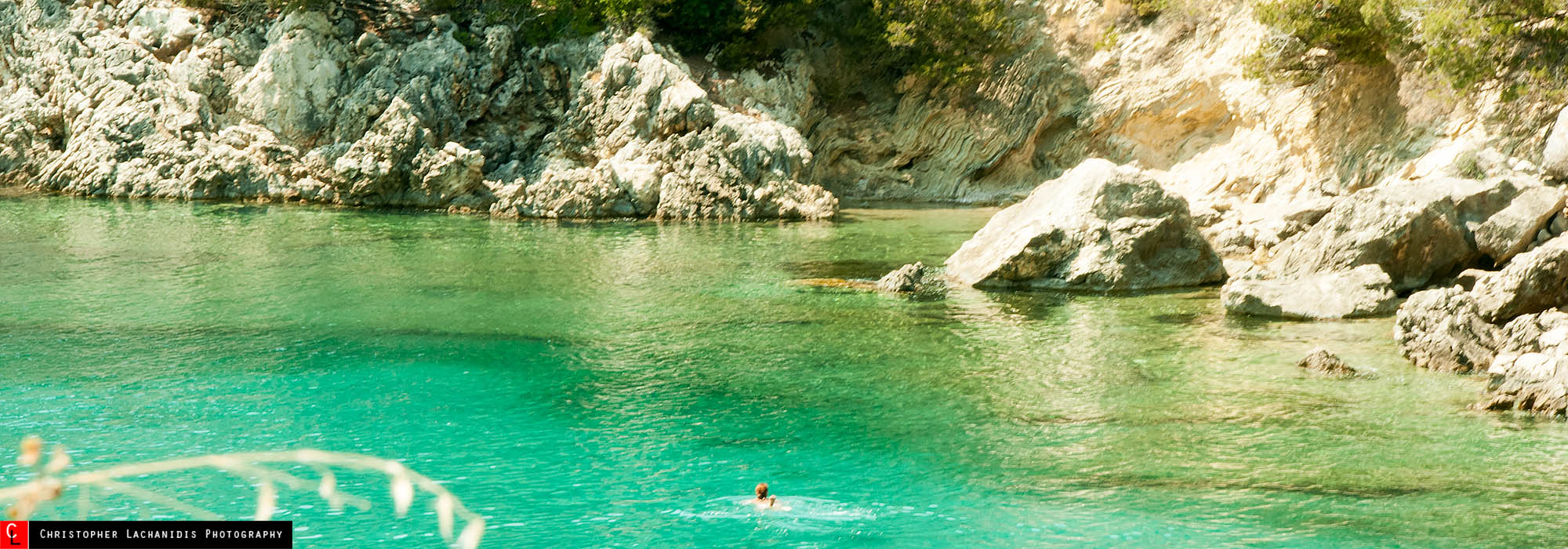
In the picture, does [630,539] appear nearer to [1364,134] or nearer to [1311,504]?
[1311,504]

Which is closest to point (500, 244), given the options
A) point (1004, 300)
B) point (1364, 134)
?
point (1004, 300)

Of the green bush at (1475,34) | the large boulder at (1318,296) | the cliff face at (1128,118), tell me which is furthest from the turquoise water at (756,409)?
the cliff face at (1128,118)

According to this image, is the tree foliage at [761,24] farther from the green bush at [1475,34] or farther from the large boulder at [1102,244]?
the large boulder at [1102,244]

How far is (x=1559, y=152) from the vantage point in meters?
22.2

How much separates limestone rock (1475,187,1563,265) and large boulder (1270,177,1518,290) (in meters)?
0.24

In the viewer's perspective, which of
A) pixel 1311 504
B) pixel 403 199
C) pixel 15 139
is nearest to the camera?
pixel 1311 504

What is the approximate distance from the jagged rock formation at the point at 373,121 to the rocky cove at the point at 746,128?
7 centimetres

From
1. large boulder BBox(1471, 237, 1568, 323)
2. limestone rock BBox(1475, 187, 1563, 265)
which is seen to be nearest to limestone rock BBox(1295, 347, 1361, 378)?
large boulder BBox(1471, 237, 1568, 323)

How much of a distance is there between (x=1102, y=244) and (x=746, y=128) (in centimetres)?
1472

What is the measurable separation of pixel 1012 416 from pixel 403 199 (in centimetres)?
2488

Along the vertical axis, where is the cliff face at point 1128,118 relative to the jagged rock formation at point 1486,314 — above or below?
above

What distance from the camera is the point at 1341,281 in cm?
1973

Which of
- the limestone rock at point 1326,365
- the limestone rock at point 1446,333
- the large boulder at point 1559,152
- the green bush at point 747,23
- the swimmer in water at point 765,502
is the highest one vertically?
the green bush at point 747,23

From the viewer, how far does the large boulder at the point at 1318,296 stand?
19.2 metres
